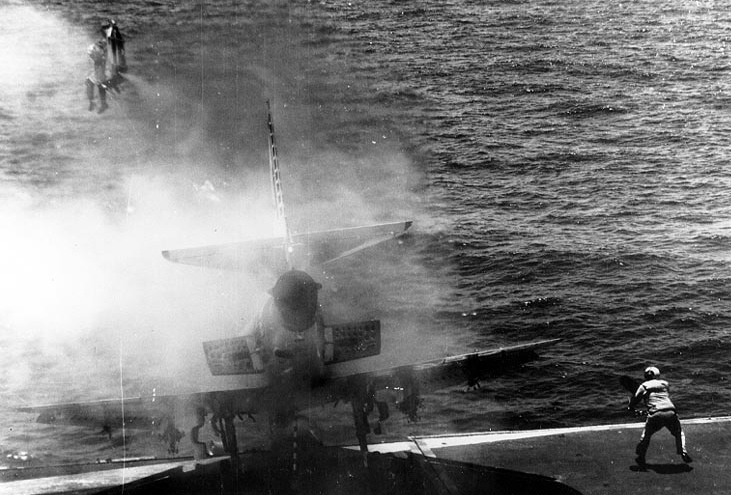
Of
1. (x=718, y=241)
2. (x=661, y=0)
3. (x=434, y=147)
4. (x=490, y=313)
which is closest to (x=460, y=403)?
(x=490, y=313)

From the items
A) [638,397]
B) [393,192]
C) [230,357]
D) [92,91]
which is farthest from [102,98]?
[638,397]

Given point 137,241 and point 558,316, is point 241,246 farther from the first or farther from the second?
point 137,241

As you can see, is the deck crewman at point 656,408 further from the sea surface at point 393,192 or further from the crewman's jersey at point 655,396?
the sea surface at point 393,192

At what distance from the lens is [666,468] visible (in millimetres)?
19625

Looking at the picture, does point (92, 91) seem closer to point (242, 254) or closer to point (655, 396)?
point (242, 254)

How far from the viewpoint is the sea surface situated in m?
32.5

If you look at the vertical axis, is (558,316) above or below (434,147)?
below

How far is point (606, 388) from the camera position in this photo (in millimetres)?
30969

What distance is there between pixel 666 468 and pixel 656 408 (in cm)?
218

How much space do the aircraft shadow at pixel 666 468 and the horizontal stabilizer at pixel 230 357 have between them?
35.5ft

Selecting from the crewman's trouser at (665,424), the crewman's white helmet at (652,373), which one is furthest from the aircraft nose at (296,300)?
the crewman's trouser at (665,424)

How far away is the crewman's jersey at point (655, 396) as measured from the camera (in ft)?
61.3

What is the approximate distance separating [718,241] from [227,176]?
2811 centimetres

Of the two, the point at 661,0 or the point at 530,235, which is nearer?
the point at 530,235
